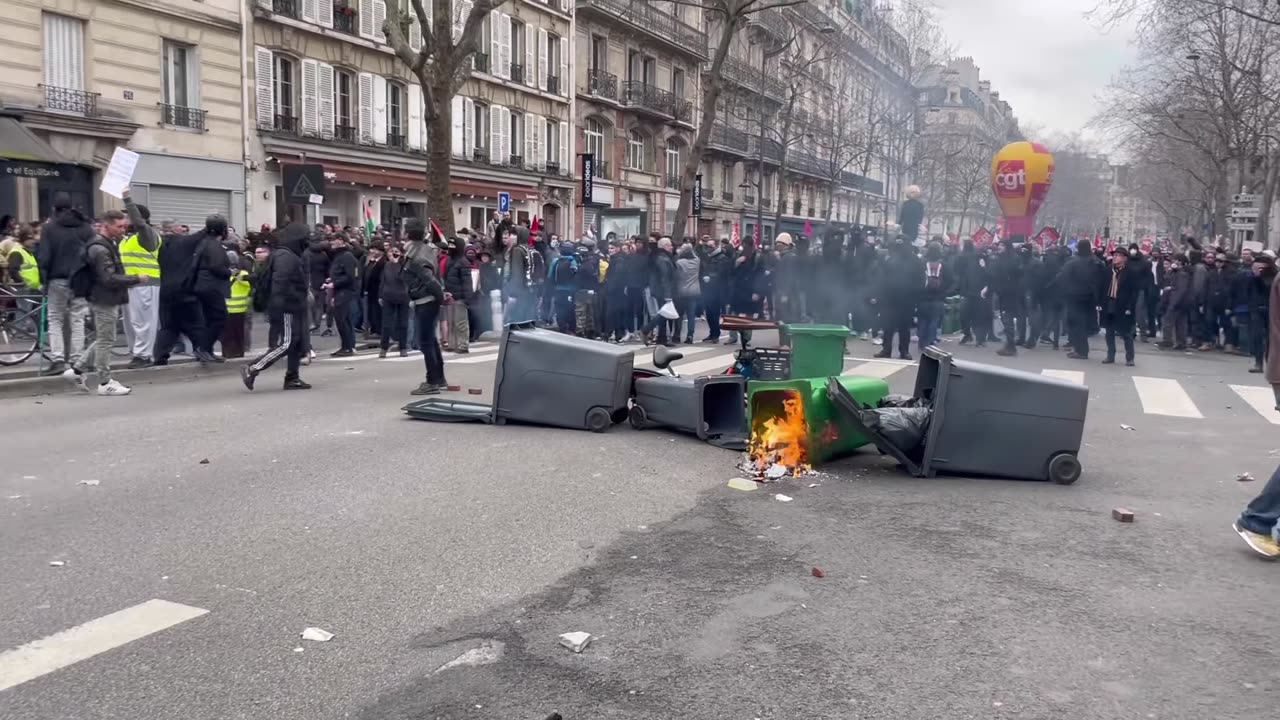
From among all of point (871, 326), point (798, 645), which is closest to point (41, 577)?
point (798, 645)

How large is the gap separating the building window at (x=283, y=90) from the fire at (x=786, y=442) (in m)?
23.5

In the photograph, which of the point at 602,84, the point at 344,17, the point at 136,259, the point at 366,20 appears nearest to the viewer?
the point at 136,259

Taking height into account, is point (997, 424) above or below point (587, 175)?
below

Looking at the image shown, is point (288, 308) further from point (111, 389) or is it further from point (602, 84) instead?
point (602, 84)

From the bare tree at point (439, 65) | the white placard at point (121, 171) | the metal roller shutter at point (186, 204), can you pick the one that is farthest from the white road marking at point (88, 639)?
the metal roller shutter at point (186, 204)

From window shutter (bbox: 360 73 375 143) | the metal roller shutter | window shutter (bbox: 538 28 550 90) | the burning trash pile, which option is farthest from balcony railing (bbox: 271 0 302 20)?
the burning trash pile

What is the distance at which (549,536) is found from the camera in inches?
234

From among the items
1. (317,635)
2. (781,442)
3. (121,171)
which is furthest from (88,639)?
(121,171)

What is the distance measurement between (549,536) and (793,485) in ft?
7.23

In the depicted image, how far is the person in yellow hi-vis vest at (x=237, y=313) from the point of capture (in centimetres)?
1381

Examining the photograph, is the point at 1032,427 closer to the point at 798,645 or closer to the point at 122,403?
the point at 798,645

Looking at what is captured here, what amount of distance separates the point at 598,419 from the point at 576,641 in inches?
189

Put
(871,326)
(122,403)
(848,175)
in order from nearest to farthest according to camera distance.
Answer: (122,403)
(871,326)
(848,175)

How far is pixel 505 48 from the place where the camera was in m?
36.8
